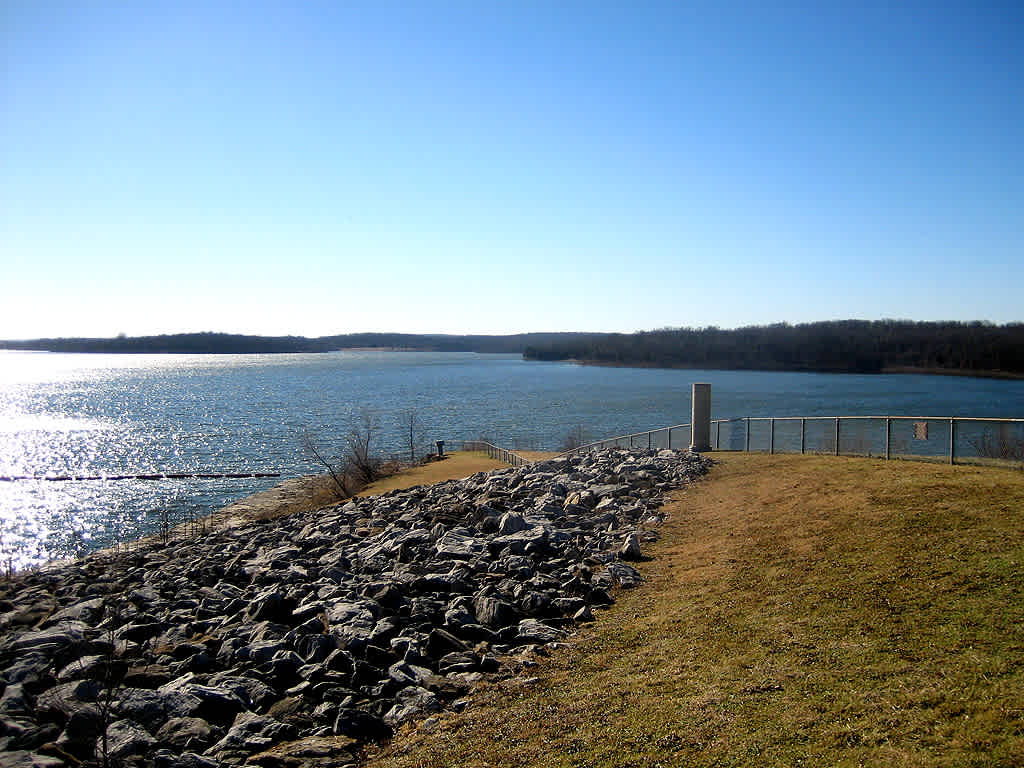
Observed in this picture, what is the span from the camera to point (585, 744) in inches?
213

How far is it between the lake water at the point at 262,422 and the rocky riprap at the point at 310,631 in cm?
1676

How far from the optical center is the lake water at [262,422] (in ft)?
109

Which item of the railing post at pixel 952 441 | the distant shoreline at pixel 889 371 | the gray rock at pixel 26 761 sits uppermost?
the railing post at pixel 952 441

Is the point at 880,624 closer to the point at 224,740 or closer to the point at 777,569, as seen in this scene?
the point at 777,569

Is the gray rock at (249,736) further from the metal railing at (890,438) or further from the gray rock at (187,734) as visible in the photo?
the metal railing at (890,438)

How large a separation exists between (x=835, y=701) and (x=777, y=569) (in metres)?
3.79

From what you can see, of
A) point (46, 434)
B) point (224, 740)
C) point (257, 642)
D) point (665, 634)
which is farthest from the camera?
point (46, 434)

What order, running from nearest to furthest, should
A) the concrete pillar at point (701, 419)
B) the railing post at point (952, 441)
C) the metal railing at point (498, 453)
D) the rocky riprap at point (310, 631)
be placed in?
the rocky riprap at point (310, 631), the railing post at point (952, 441), the concrete pillar at point (701, 419), the metal railing at point (498, 453)

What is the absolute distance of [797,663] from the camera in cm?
632

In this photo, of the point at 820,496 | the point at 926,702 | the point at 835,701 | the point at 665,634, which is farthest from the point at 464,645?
the point at 820,496

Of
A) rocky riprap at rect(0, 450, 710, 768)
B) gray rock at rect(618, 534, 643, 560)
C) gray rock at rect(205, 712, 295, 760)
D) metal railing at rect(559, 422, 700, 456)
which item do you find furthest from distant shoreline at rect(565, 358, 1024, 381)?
gray rock at rect(205, 712, 295, 760)

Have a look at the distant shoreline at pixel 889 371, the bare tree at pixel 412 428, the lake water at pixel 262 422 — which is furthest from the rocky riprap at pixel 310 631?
the distant shoreline at pixel 889 371

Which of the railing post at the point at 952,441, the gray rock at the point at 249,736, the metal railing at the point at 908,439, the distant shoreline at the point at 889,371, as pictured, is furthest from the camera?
the distant shoreline at the point at 889,371

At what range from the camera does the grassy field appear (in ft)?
16.5
